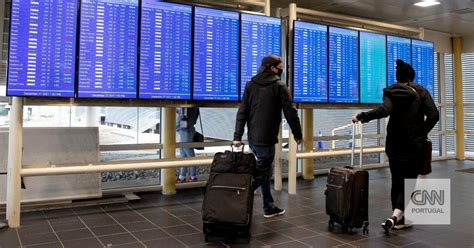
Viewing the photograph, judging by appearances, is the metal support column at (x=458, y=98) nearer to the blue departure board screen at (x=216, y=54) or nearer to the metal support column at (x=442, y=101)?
the metal support column at (x=442, y=101)

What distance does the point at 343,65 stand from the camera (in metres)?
5.62

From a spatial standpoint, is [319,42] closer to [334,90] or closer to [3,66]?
[334,90]

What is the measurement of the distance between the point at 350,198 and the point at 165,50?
2497mm

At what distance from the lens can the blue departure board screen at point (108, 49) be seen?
3.83 meters

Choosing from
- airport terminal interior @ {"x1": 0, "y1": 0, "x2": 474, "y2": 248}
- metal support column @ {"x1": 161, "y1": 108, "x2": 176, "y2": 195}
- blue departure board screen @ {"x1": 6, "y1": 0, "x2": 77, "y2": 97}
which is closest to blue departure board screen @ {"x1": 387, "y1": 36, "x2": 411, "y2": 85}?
airport terminal interior @ {"x1": 0, "y1": 0, "x2": 474, "y2": 248}

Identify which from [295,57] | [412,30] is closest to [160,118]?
[295,57]

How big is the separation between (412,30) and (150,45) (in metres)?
4.67

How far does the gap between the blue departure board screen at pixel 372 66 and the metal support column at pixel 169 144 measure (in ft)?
9.47

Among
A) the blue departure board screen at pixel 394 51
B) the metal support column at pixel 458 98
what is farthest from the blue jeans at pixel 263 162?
the metal support column at pixel 458 98

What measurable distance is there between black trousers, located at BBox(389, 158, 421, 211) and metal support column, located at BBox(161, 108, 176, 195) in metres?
2.78

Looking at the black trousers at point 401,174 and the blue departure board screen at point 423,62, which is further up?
the blue departure board screen at point 423,62

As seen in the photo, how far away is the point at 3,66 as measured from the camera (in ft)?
14.1

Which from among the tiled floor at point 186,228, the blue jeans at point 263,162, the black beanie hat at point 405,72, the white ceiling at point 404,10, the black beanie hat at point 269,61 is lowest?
the tiled floor at point 186,228

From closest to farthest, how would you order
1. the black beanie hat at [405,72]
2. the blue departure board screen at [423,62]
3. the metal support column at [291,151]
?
the black beanie hat at [405,72] → the metal support column at [291,151] → the blue departure board screen at [423,62]
